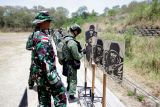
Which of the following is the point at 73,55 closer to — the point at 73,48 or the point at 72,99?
the point at 73,48

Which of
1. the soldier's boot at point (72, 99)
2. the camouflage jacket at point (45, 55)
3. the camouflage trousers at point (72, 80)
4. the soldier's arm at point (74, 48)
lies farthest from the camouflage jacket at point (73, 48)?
the camouflage jacket at point (45, 55)

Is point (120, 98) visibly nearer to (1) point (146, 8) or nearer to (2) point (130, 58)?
(2) point (130, 58)

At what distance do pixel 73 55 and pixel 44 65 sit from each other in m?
2.20

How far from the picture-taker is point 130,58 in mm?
11297

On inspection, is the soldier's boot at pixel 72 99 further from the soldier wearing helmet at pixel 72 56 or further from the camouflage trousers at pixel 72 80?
the camouflage trousers at pixel 72 80

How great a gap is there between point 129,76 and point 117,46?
10.0ft

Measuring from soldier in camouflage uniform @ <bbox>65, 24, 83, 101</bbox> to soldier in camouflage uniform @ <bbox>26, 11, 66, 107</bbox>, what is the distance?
1.82m

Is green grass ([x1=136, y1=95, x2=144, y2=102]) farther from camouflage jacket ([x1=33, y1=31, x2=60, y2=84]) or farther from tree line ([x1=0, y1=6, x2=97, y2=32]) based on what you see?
tree line ([x1=0, y1=6, x2=97, y2=32])

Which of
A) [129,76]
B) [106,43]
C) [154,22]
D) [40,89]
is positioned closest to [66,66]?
[106,43]

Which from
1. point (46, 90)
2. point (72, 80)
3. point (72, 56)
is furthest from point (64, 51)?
point (46, 90)

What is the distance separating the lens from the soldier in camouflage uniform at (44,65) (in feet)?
12.5

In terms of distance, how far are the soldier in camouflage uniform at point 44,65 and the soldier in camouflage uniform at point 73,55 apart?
182 centimetres

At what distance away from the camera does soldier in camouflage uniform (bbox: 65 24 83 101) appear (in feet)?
19.5

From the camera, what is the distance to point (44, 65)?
12.5ft
